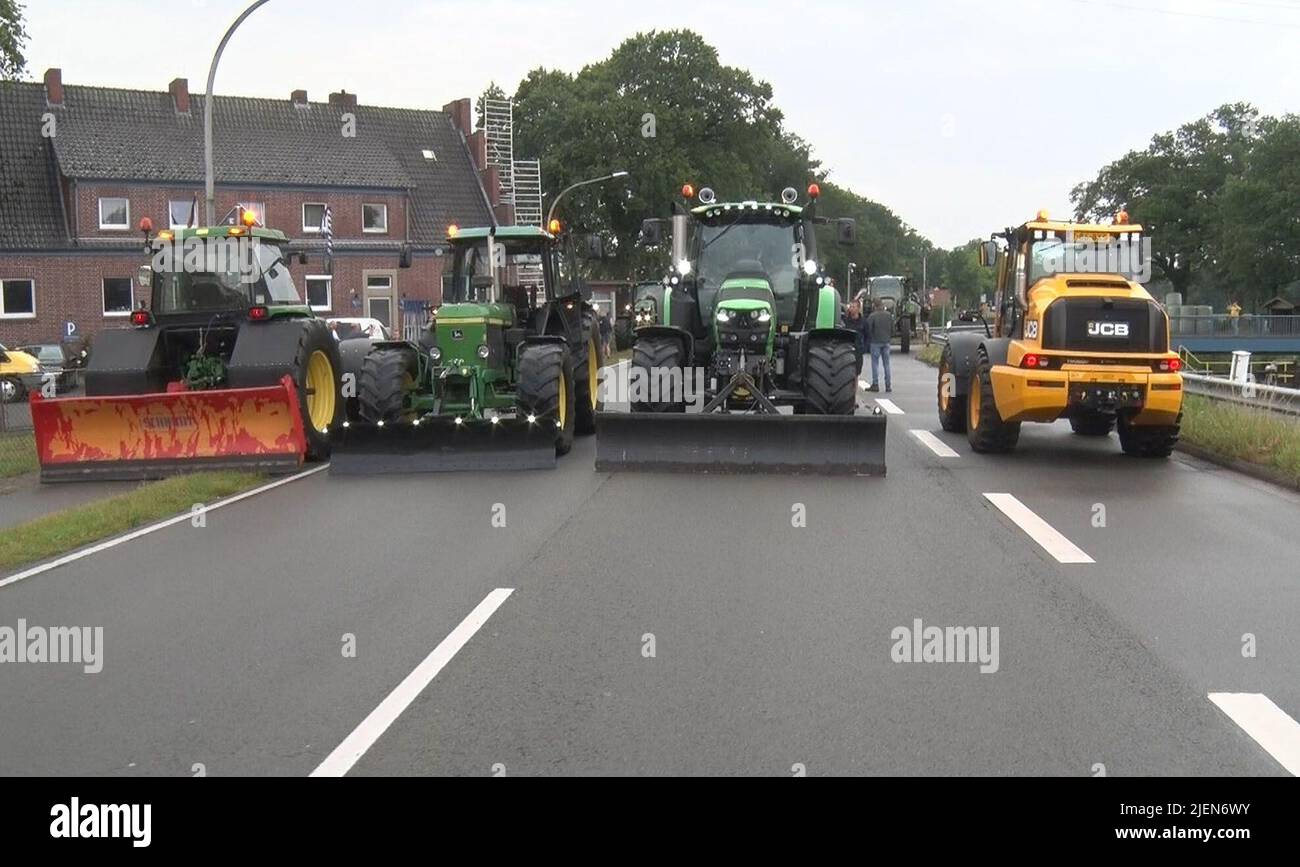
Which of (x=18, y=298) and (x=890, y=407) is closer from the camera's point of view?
(x=890, y=407)

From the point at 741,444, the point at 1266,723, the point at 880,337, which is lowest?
the point at 1266,723

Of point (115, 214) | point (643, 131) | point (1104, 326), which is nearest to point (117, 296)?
point (115, 214)

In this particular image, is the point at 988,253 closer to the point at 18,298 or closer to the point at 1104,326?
the point at 1104,326

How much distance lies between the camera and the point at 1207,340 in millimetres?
63844

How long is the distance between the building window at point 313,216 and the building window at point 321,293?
85.9 inches

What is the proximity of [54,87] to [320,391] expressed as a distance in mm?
41109

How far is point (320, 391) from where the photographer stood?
1731cm

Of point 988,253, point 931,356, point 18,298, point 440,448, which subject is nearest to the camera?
point 440,448

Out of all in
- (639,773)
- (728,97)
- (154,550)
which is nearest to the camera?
(639,773)

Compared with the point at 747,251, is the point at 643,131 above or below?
above

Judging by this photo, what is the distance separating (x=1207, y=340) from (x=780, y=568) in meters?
59.6

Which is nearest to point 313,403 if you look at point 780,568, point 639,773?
point 780,568
